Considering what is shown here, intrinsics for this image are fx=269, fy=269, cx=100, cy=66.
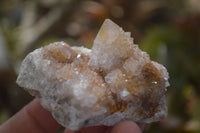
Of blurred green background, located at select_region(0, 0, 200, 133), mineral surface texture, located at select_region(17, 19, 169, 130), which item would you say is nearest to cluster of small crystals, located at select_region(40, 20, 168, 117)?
mineral surface texture, located at select_region(17, 19, 169, 130)

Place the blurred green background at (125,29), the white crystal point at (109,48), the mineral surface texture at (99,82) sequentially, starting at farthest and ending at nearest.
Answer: the blurred green background at (125,29)
the white crystal point at (109,48)
the mineral surface texture at (99,82)

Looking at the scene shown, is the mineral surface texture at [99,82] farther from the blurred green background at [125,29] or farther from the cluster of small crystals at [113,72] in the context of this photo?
the blurred green background at [125,29]

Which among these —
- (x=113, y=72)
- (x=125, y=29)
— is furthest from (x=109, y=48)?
(x=125, y=29)

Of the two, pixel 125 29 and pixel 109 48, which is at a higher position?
pixel 109 48

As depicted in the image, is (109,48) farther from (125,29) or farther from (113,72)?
(125,29)

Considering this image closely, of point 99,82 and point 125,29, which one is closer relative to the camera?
point 99,82

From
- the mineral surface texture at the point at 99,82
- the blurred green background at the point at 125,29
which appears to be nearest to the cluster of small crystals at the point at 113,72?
the mineral surface texture at the point at 99,82

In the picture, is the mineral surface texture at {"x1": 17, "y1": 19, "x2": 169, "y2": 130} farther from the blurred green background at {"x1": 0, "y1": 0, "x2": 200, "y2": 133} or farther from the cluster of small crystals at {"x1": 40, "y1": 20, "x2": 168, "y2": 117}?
the blurred green background at {"x1": 0, "y1": 0, "x2": 200, "y2": 133}
